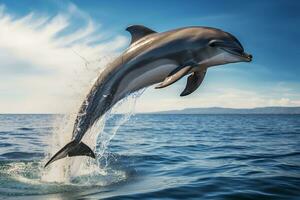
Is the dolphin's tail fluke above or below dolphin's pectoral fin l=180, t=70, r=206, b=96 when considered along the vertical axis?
below

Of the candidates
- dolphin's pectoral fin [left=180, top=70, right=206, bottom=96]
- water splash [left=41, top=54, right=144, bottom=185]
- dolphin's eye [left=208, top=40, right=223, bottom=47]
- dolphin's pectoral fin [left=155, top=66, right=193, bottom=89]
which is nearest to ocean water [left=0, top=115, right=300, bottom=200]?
water splash [left=41, top=54, right=144, bottom=185]

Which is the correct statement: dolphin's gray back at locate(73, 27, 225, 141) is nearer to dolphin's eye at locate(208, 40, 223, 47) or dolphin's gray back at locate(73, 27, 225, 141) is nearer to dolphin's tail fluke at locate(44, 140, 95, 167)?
dolphin's tail fluke at locate(44, 140, 95, 167)

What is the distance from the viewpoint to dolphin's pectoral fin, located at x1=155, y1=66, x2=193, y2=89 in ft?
22.6

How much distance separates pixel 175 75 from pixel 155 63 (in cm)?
67

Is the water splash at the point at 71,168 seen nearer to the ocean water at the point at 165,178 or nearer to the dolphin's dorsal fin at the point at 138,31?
Result: the ocean water at the point at 165,178

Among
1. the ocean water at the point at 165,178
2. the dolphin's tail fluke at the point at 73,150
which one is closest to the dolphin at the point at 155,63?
the dolphin's tail fluke at the point at 73,150

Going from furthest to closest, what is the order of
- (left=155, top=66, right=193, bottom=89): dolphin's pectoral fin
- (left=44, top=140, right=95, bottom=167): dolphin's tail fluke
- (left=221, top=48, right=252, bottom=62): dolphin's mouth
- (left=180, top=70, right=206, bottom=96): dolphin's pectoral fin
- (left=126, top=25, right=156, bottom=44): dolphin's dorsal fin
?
1. (left=44, top=140, right=95, bottom=167): dolphin's tail fluke
2. (left=126, top=25, right=156, bottom=44): dolphin's dorsal fin
3. (left=180, top=70, right=206, bottom=96): dolphin's pectoral fin
4. (left=221, top=48, right=252, bottom=62): dolphin's mouth
5. (left=155, top=66, right=193, bottom=89): dolphin's pectoral fin

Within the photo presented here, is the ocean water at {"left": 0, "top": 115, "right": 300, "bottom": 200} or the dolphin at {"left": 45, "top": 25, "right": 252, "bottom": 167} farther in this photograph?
the ocean water at {"left": 0, "top": 115, "right": 300, "bottom": 200}

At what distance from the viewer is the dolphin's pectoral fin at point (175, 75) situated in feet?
22.6

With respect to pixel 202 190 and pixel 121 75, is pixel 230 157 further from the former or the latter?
pixel 121 75

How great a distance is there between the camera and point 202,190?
32.1ft

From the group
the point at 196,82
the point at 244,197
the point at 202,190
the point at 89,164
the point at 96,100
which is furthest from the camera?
the point at 89,164

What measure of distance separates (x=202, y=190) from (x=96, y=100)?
354 cm

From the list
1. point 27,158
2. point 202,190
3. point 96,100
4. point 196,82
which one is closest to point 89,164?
point 27,158
